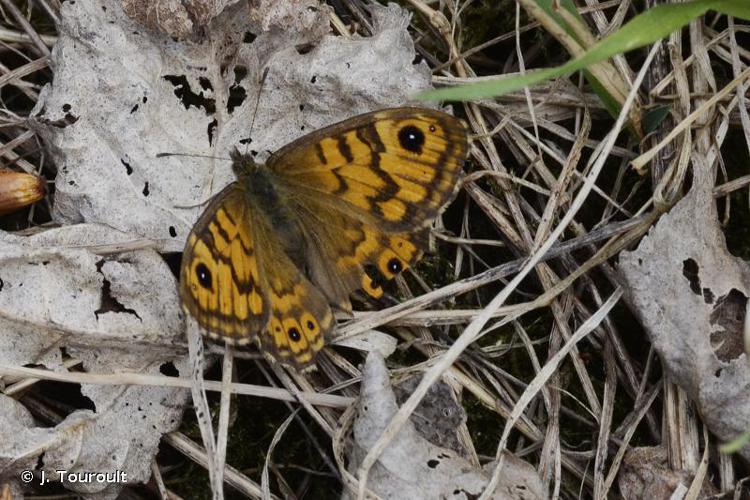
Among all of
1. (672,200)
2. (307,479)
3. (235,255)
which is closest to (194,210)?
(235,255)

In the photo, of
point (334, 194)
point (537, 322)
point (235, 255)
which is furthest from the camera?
point (537, 322)

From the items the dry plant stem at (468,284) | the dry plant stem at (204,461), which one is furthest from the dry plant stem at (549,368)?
the dry plant stem at (204,461)

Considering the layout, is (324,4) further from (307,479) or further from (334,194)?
(307,479)

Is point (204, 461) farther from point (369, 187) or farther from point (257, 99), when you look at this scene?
point (257, 99)

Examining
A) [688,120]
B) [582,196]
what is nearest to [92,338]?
[582,196]

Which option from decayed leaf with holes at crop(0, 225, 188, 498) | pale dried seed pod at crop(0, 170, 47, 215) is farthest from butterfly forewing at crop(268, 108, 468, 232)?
pale dried seed pod at crop(0, 170, 47, 215)

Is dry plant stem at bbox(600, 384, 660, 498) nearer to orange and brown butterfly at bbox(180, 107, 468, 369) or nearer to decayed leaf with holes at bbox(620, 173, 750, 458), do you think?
decayed leaf with holes at bbox(620, 173, 750, 458)
